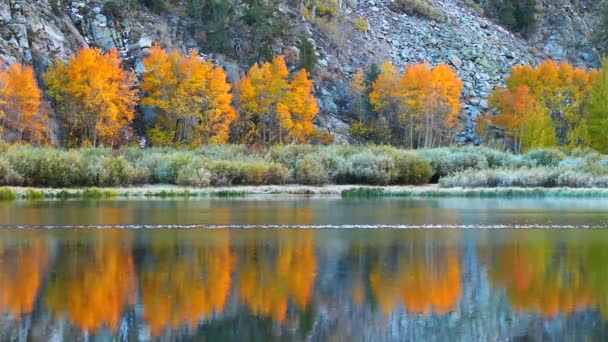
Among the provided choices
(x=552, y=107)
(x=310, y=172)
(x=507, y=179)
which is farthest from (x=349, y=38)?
(x=507, y=179)

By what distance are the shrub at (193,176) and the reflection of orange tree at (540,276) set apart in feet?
98.2

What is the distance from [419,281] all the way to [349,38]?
297 feet

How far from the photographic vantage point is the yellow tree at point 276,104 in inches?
3268

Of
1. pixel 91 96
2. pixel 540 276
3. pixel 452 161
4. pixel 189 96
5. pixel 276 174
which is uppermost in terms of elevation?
pixel 189 96

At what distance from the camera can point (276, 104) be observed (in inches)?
3305

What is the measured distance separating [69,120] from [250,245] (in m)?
52.5

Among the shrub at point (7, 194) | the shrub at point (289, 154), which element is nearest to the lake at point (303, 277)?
the shrub at point (7, 194)

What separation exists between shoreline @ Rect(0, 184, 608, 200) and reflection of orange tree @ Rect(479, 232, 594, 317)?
2595 centimetres

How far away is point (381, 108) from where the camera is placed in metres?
94.3

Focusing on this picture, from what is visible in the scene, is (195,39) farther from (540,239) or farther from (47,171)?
(540,239)

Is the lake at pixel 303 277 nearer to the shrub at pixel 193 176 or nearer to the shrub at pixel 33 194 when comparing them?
the shrub at pixel 33 194

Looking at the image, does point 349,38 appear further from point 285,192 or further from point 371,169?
point 285,192

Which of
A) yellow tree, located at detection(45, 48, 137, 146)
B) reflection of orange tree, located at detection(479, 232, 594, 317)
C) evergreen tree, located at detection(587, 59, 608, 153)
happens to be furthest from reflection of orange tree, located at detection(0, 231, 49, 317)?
evergreen tree, located at detection(587, 59, 608, 153)

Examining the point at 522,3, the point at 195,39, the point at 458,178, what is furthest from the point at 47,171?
the point at 522,3
